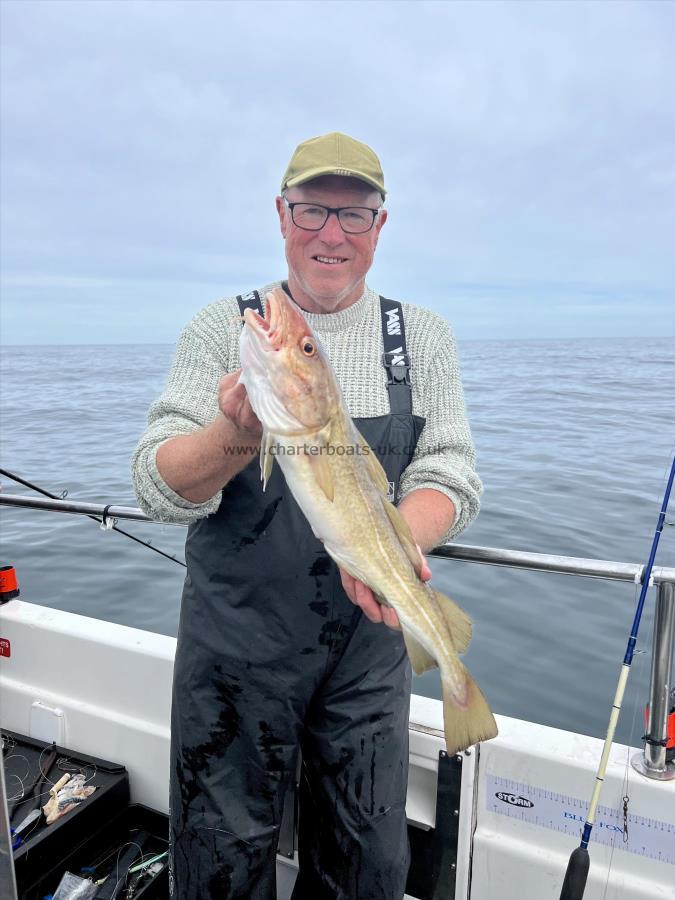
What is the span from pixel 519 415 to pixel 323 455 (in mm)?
19946

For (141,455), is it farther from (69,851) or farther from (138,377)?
(138,377)

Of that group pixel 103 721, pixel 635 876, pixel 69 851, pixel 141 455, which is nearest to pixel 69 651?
pixel 103 721

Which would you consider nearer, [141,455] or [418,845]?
[141,455]

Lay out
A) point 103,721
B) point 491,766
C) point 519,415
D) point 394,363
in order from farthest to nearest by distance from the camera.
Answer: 1. point 519,415
2. point 103,721
3. point 491,766
4. point 394,363

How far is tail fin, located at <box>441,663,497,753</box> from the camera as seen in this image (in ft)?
7.31

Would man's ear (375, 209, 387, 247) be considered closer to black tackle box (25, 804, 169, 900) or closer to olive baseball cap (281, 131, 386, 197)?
olive baseball cap (281, 131, 386, 197)

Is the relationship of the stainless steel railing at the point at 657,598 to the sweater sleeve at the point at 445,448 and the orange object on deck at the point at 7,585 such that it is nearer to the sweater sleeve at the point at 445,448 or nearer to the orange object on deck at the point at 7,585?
the sweater sleeve at the point at 445,448

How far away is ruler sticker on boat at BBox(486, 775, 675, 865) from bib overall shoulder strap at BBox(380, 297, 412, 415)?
174cm

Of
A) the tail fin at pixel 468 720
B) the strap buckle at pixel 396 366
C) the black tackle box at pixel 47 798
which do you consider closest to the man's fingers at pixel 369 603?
the tail fin at pixel 468 720

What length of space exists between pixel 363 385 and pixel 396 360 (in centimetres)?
19

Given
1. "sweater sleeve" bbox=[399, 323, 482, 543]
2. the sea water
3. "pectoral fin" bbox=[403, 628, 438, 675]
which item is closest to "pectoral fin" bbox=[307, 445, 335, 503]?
"pectoral fin" bbox=[403, 628, 438, 675]

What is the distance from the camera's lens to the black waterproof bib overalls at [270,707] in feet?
8.10

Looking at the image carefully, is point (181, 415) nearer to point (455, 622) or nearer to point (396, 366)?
point (396, 366)

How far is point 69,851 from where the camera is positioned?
3271mm
